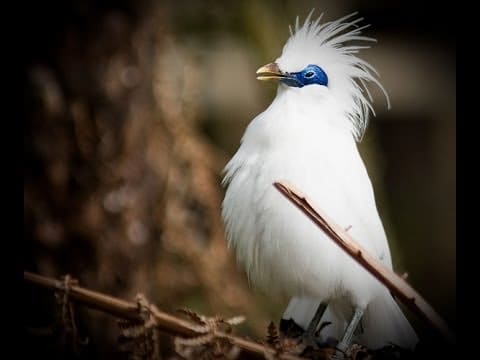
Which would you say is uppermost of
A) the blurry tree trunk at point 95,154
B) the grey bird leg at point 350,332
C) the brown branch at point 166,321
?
the blurry tree trunk at point 95,154

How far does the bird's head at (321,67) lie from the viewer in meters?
1.47

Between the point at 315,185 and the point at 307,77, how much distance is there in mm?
209

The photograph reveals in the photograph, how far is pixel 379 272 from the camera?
1128mm

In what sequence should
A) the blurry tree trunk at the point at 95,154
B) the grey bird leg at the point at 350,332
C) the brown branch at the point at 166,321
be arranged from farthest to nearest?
the blurry tree trunk at the point at 95,154 → the grey bird leg at the point at 350,332 → the brown branch at the point at 166,321

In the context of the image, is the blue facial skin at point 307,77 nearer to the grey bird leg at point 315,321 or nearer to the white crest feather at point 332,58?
the white crest feather at point 332,58

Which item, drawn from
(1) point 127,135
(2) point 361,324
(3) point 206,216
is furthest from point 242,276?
(2) point 361,324

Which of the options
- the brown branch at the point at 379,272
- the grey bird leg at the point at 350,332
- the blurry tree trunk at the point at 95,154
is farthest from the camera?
the blurry tree trunk at the point at 95,154

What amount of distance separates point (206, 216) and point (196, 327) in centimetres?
180

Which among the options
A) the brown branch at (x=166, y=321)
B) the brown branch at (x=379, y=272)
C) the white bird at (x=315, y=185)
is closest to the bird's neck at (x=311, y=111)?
the white bird at (x=315, y=185)

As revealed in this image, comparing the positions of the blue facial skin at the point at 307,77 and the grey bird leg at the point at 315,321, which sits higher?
the blue facial skin at the point at 307,77

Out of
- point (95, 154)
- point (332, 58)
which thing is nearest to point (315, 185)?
point (332, 58)

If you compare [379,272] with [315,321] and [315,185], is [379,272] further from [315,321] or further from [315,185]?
[315,321]

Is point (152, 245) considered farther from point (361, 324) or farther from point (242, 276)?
point (361, 324)

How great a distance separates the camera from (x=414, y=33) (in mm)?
4055
